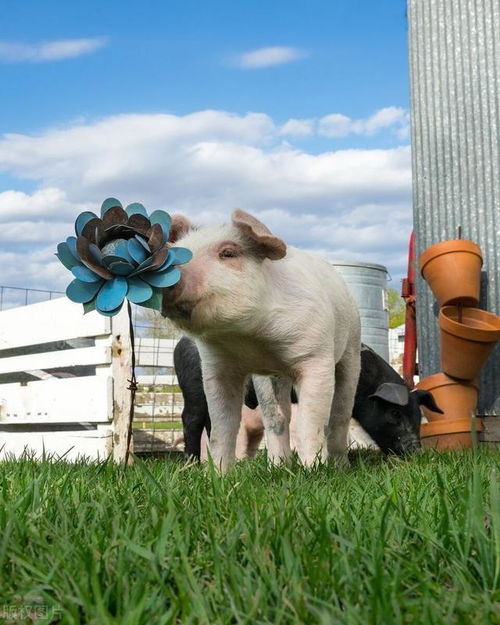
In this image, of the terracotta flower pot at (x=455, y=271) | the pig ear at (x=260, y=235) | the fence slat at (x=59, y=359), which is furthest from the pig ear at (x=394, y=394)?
the fence slat at (x=59, y=359)

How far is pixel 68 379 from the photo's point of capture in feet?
25.1

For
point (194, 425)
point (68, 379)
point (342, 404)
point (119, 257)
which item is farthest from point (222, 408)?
point (68, 379)

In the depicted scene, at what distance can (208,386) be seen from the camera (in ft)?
13.7

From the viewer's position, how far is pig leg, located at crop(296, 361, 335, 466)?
3996mm

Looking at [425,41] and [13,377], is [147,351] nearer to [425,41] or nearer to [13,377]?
[13,377]

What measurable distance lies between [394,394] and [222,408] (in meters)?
1.74

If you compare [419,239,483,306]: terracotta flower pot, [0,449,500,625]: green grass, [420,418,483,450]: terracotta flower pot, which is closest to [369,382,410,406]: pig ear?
[420,418,483,450]: terracotta flower pot

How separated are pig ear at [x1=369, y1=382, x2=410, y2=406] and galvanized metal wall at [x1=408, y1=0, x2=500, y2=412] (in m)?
1.92

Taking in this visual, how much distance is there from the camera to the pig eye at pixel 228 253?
12.0ft

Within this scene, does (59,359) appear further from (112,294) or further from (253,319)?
(112,294)

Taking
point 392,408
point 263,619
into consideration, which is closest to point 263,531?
point 263,619

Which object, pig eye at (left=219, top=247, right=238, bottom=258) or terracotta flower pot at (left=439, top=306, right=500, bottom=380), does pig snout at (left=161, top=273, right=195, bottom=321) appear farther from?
terracotta flower pot at (left=439, top=306, right=500, bottom=380)

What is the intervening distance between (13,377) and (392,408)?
5.15m

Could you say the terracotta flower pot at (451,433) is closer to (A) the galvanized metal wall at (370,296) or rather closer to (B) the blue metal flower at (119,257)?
(A) the galvanized metal wall at (370,296)
